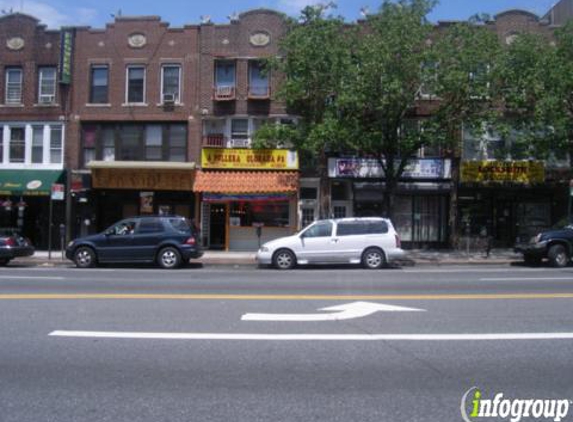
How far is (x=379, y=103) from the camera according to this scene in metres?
18.5

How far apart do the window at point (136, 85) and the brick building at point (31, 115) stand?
2824mm

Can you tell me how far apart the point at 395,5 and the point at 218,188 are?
9.93 metres

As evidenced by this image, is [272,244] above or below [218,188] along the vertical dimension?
below

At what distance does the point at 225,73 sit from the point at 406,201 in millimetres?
9918

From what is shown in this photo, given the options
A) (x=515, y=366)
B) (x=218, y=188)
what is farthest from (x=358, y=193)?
(x=515, y=366)

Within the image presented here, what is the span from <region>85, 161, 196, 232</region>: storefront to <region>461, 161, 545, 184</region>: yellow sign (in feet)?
38.9

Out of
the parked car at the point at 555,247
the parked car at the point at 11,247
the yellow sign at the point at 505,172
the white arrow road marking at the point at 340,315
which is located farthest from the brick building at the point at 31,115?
the parked car at the point at 555,247

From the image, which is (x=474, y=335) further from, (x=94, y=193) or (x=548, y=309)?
(x=94, y=193)

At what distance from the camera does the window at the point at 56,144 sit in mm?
24516

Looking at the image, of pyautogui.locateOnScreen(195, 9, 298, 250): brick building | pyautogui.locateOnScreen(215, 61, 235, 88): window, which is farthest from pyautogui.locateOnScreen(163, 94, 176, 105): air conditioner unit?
pyautogui.locateOnScreen(215, 61, 235, 88): window

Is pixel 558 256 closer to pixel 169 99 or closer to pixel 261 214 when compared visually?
pixel 261 214

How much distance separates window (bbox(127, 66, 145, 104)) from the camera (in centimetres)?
2444

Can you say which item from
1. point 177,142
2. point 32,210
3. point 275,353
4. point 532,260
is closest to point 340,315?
point 275,353

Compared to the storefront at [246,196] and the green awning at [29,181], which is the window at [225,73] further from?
the green awning at [29,181]
